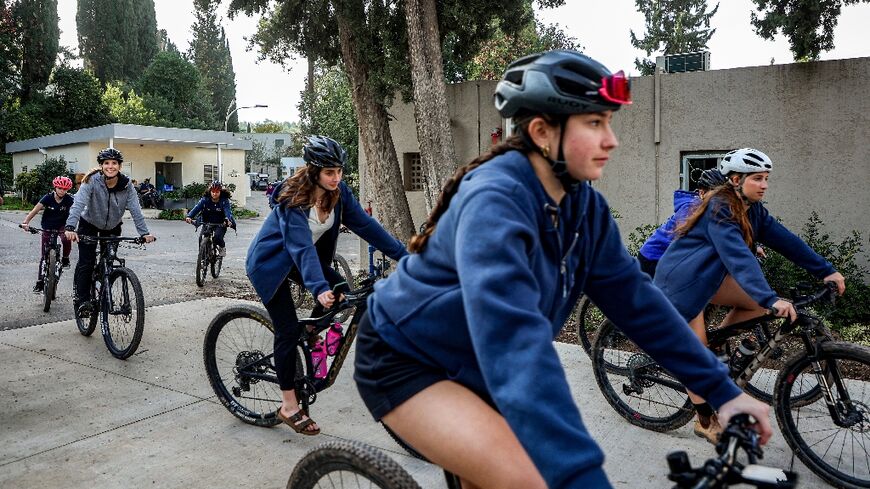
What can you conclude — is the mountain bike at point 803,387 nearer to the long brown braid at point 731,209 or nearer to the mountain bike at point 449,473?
the long brown braid at point 731,209

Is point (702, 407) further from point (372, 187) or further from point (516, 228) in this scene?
point (372, 187)

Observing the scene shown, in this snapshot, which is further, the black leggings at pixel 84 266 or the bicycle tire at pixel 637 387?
the black leggings at pixel 84 266

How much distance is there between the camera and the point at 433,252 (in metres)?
1.75

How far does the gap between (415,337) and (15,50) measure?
2082 inches

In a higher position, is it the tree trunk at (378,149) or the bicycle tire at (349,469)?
the tree trunk at (378,149)

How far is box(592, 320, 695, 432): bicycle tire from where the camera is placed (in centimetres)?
445

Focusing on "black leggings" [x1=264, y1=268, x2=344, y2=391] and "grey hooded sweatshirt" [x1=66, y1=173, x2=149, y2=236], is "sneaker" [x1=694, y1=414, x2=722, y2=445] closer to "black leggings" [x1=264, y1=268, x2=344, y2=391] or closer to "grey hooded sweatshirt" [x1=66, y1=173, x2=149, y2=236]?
"black leggings" [x1=264, y1=268, x2=344, y2=391]

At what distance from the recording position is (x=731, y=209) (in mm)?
3930

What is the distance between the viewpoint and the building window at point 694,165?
1043 cm

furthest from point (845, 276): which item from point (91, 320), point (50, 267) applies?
point (50, 267)

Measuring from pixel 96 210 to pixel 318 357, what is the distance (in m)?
3.81

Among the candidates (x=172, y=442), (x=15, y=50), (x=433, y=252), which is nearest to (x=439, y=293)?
(x=433, y=252)

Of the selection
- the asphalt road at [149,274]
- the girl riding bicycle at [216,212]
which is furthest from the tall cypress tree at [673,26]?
the girl riding bicycle at [216,212]

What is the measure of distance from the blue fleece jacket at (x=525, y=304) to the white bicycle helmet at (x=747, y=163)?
2.46 m
